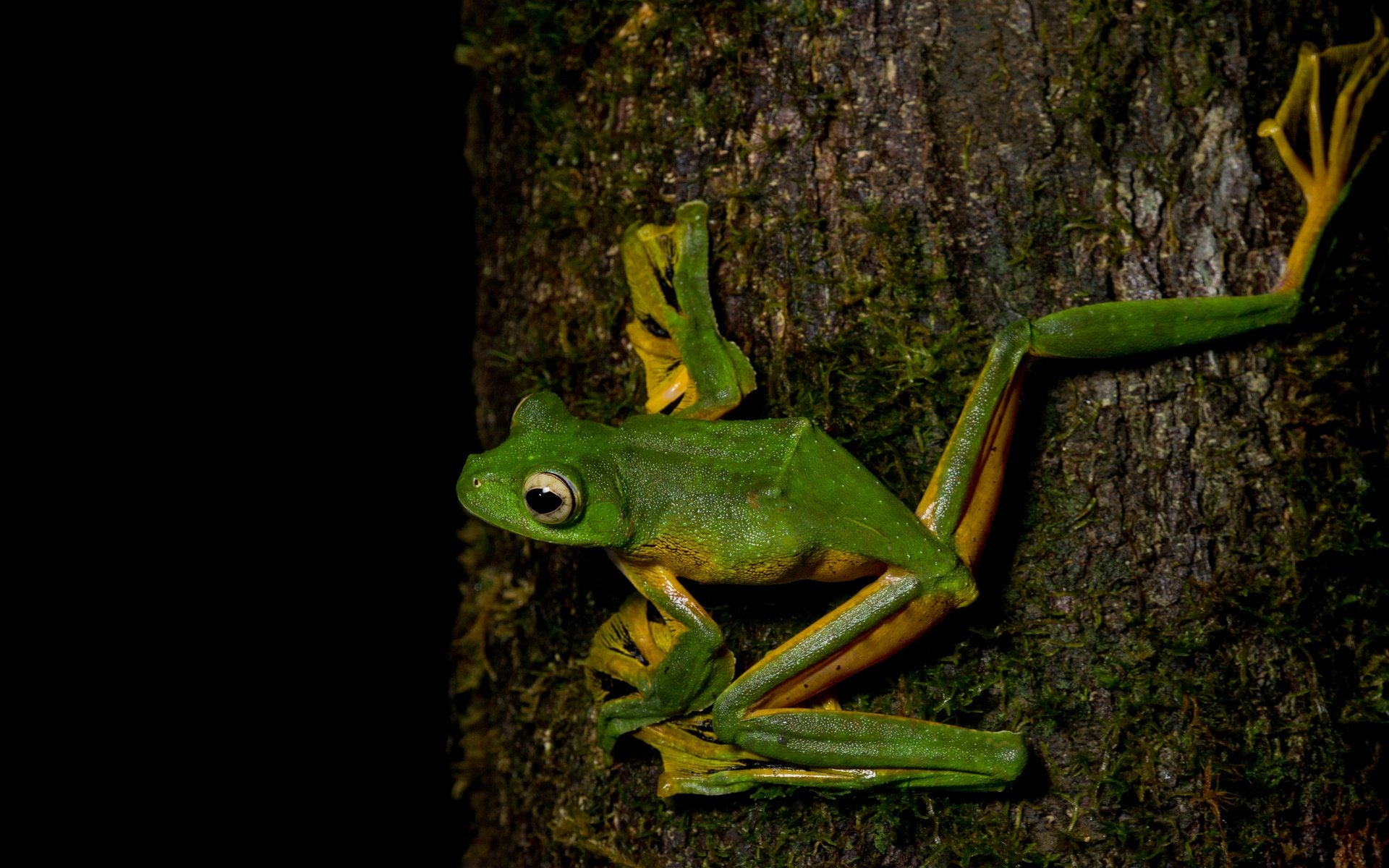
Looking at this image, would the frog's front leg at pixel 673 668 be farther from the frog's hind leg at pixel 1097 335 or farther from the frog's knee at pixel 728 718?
the frog's hind leg at pixel 1097 335

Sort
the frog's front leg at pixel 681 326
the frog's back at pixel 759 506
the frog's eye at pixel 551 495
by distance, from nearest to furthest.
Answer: the frog's back at pixel 759 506
the frog's eye at pixel 551 495
the frog's front leg at pixel 681 326

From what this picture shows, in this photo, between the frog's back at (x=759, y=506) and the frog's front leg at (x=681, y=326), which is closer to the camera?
the frog's back at (x=759, y=506)

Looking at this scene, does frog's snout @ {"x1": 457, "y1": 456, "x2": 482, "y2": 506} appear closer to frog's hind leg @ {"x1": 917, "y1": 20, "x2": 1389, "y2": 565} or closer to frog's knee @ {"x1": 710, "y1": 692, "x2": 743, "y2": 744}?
frog's knee @ {"x1": 710, "y1": 692, "x2": 743, "y2": 744}

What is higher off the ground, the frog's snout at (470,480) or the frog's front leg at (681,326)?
the frog's front leg at (681,326)

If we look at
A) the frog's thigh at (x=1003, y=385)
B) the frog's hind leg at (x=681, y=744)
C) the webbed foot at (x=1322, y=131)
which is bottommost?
the frog's hind leg at (x=681, y=744)

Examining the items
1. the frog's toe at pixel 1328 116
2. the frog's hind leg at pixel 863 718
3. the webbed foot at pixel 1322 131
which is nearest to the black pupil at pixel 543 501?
the frog's hind leg at pixel 863 718

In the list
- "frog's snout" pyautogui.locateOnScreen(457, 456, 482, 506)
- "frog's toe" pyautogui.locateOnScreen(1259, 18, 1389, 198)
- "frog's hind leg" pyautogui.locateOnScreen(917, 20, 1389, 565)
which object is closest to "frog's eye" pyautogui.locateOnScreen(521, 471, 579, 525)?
"frog's snout" pyautogui.locateOnScreen(457, 456, 482, 506)
